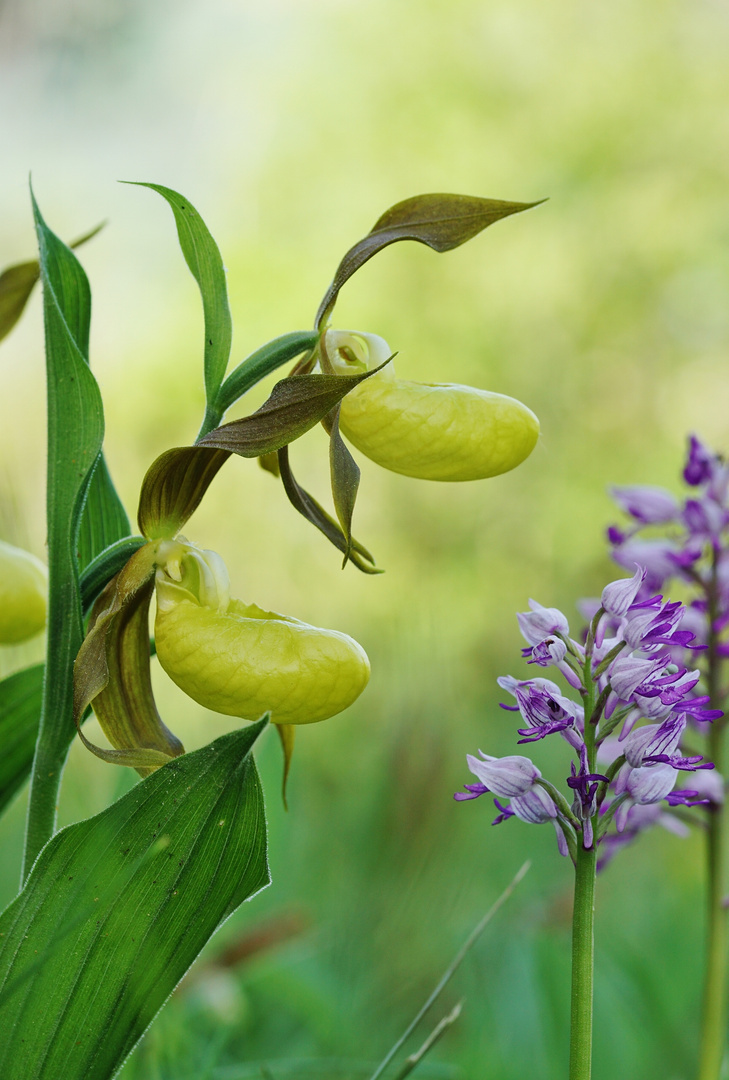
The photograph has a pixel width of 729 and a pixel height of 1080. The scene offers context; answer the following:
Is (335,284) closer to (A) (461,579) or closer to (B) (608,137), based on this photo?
(A) (461,579)

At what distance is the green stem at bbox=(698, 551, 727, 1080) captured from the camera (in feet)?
2.27

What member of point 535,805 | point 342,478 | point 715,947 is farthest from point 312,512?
point 715,947

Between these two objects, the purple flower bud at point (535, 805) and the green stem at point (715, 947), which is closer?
the purple flower bud at point (535, 805)

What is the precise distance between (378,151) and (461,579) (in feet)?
11.1

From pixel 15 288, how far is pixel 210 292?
24cm

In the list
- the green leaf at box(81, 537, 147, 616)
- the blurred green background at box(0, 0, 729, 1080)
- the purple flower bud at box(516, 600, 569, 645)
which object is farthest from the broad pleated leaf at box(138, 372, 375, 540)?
the blurred green background at box(0, 0, 729, 1080)

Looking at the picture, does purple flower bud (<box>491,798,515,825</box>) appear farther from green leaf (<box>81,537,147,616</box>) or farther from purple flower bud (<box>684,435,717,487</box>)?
purple flower bud (<box>684,435,717,487</box>)

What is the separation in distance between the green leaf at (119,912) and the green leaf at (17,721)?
0.24m

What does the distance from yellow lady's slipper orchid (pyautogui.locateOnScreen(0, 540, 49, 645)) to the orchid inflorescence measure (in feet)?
1.36

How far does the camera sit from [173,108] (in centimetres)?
626


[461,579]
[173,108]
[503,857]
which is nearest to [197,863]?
[503,857]

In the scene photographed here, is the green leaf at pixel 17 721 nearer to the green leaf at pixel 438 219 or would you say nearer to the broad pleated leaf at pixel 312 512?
the broad pleated leaf at pixel 312 512

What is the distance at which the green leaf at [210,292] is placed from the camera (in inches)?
22.8

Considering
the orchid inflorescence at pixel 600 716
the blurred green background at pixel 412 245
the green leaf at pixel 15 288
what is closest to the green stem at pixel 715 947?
the orchid inflorescence at pixel 600 716
